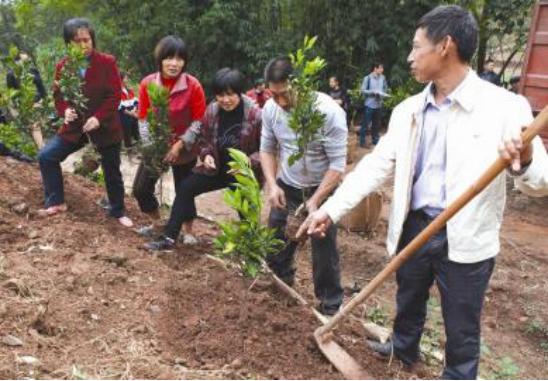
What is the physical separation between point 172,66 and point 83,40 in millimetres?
846

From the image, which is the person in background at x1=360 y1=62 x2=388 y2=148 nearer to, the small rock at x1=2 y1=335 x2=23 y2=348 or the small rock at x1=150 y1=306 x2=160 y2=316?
the small rock at x1=150 y1=306 x2=160 y2=316

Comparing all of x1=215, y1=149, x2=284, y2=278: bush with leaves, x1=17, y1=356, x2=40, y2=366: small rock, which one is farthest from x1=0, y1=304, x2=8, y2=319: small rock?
x1=215, y1=149, x2=284, y2=278: bush with leaves

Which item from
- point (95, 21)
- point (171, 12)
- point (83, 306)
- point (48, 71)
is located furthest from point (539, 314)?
point (95, 21)

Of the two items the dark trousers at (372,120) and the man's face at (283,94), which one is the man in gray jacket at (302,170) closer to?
the man's face at (283,94)

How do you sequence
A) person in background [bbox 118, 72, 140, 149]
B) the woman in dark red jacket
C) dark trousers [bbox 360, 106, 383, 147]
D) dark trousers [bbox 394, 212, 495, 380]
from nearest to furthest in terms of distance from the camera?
dark trousers [bbox 394, 212, 495, 380] < the woman in dark red jacket < person in background [bbox 118, 72, 140, 149] < dark trousers [bbox 360, 106, 383, 147]

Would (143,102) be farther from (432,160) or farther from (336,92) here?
(336,92)

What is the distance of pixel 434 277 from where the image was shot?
2605mm

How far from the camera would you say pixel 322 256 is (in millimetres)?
3420

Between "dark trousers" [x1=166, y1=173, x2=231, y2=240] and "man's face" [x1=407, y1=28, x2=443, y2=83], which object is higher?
"man's face" [x1=407, y1=28, x2=443, y2=83]

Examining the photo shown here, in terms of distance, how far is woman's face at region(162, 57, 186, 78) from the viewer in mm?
3988

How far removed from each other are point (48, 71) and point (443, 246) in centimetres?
423

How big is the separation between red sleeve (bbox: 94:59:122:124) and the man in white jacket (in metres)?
2.55

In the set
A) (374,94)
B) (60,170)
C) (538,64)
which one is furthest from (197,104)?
(374,94)

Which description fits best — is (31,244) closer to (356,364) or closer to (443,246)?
(356,364)
